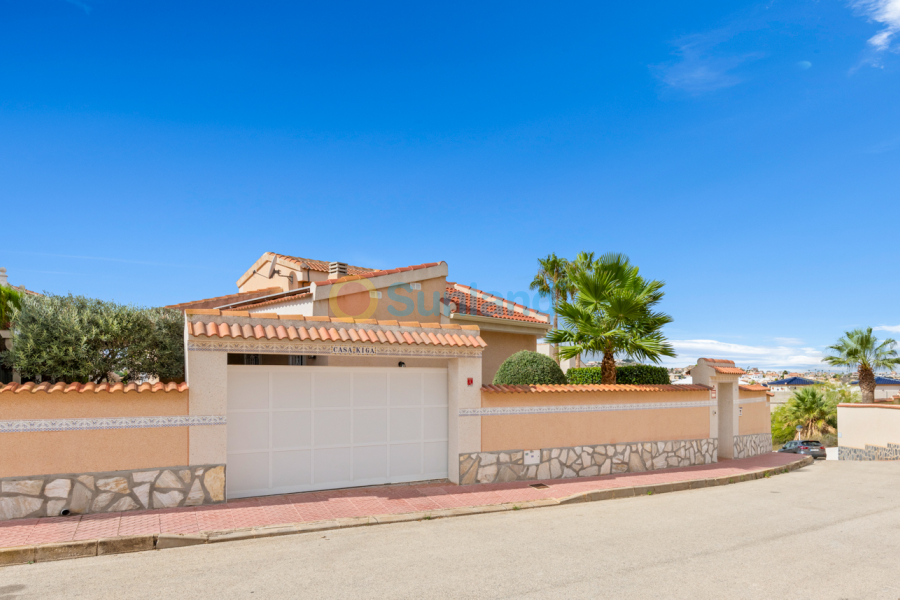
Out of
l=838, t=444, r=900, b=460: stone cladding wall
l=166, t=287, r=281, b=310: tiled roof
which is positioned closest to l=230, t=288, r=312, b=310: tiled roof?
l=166, t=287, r=281, b=310: tiled roof

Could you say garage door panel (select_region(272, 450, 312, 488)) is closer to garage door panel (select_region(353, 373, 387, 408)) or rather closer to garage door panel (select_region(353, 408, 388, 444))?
garage door panel (select_region(353, 408, 388, 444))

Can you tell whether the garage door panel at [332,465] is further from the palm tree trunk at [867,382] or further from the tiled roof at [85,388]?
the palm tree trunk at [867,382]

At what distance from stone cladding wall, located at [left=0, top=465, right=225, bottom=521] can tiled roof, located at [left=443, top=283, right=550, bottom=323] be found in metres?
9.71

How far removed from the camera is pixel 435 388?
11.6 m

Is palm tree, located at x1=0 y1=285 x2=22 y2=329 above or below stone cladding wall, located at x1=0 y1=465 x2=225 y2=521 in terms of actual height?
above

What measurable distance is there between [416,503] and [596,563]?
3.76 m

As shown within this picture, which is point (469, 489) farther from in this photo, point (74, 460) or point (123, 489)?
point (74, 460)

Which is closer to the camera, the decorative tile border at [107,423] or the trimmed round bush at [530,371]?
the decorative tile border at [107,423]

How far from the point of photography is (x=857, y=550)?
7.55 m

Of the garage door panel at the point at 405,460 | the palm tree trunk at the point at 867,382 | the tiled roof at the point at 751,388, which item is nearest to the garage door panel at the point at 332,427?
the garage door panel at the point at 405,460

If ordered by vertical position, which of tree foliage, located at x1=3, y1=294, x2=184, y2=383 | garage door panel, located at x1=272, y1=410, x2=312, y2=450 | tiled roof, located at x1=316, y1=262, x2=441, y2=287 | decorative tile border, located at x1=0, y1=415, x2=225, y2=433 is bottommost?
garage door panel, located at x1=272, y1=410, x2=312, y2=450

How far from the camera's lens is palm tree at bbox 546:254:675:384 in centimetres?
1492

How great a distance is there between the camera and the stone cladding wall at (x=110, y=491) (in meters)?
8.07

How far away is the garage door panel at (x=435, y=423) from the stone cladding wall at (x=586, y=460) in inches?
25.9
